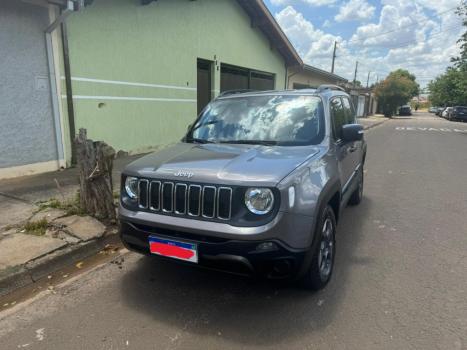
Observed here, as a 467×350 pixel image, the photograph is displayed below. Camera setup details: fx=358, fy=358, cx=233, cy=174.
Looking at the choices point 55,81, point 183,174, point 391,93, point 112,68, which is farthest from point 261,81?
point 391,93

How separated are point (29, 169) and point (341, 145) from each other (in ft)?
19.0

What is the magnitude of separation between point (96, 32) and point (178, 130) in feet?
12.6

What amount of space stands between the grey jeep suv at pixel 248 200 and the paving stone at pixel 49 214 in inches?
75.2

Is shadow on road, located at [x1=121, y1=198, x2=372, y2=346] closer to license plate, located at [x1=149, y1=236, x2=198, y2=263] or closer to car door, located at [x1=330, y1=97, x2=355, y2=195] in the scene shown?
license plate, located at [x1=149, y1=236, x2=198, y2=263]

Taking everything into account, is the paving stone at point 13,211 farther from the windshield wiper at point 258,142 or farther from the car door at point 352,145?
the car door at point 352,145

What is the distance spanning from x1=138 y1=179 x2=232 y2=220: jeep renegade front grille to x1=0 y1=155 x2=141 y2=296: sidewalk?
1418 mm

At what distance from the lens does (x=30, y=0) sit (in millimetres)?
6238

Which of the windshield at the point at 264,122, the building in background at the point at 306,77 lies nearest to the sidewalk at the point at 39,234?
the windshield at the point at 264,122

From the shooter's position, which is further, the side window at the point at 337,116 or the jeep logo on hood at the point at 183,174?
the side window at the point at 337,116

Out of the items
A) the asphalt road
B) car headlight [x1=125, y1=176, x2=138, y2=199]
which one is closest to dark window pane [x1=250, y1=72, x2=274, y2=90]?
the asphalt road

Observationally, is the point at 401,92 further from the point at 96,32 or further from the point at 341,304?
the point at 341,304

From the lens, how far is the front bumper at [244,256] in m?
2.58

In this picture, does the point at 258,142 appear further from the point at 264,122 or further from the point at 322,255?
the point at 322,255

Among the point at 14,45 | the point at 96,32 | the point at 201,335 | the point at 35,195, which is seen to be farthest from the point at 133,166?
the point at 96,32
